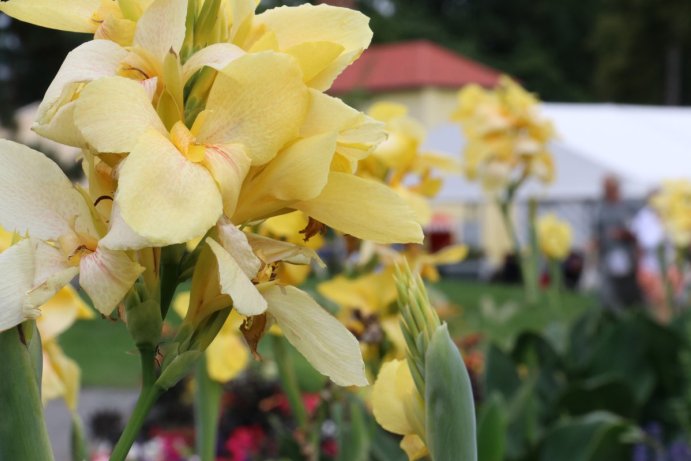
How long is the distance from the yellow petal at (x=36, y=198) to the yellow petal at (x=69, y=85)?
0.06 feet

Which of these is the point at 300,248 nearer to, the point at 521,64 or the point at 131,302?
the point at 131,302

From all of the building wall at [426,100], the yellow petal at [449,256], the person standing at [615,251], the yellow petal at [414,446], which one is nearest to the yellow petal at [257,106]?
the yellow petal at [414,446]

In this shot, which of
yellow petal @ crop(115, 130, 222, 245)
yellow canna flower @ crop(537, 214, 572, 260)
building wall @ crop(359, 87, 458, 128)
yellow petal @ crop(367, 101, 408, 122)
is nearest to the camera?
yellow petal @ crop(115, 130, 222, 245)

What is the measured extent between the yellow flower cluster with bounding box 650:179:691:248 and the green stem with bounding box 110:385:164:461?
3.53m

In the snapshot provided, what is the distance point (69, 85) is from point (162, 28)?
0.21 ft

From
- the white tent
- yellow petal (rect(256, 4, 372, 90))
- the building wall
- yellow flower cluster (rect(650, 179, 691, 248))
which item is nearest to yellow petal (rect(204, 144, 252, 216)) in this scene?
yellow petal (rect(256, 4, 372, 90))

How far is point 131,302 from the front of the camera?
1.85 ft

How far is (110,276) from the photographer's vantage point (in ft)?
1.76

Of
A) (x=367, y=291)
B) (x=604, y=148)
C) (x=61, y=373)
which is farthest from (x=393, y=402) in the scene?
(x=604, y=148)

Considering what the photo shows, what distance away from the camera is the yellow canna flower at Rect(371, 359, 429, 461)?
2.05 feet

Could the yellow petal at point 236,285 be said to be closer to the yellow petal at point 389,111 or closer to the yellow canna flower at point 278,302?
the yellow canna flower at point 278,302

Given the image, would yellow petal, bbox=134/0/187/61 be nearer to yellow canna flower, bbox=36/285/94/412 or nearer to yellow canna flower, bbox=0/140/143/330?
yellow canna flower, bbox=0/140/143/330

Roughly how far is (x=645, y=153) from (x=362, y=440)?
7.06 m

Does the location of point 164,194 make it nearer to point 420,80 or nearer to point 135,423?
point 135,423
